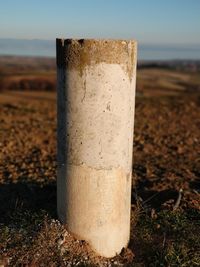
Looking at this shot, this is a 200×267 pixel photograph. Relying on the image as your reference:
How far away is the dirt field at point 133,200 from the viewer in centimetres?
507

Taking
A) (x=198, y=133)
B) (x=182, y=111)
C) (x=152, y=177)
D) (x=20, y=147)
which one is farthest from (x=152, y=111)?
(x=152, y=177)

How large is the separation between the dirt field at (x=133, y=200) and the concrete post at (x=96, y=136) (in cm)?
29

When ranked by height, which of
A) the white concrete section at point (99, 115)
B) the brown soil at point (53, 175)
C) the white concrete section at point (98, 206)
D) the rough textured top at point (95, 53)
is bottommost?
the brown soil at point (53, 175)

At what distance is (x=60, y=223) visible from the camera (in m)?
5.30

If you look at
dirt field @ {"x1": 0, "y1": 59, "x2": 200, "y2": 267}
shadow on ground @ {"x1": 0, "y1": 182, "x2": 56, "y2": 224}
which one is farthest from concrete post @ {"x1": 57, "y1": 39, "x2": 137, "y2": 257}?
shadow on ground @ {"x1": 0, "y1": 182, "x2": 56, "y2": 224}

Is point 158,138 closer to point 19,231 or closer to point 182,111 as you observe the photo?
point 182,111

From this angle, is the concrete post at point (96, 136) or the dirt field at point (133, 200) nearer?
the concrete post at point (96, 136)

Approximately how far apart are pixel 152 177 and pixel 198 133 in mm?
4380

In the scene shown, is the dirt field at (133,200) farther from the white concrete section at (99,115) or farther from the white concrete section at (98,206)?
the white concrete section at (99,115)

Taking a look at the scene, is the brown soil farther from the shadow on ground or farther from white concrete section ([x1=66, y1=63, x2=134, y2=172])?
white concrete section ([x1=66, y1=63, x2=134, y2=172])

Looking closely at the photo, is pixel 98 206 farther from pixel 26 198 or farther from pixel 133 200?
pixel 26 198

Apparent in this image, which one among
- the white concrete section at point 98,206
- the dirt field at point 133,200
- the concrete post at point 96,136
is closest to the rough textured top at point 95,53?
the concrete post at point 96,136

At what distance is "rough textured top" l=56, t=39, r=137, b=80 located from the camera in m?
4.78

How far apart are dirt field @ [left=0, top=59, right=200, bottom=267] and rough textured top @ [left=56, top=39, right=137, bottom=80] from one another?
1708 mm
